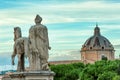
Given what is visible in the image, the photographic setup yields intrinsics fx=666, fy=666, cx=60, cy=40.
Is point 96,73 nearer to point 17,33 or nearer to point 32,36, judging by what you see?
point 17,33

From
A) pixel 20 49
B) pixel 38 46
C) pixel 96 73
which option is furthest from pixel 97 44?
pixel 38 46

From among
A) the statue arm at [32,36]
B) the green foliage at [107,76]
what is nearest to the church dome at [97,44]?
the green foliage at [107,76]

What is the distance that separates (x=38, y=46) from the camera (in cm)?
2848

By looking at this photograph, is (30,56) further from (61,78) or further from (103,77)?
(61,78)

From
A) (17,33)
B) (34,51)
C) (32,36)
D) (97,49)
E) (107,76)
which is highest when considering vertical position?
(17,33)

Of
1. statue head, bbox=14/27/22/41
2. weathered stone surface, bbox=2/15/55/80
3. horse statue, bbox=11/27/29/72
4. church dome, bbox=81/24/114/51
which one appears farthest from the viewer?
church dome, bbox=81/24/114/51

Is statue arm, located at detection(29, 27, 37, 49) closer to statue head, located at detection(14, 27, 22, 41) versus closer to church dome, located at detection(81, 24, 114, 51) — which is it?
statue head, located at detection(14, 27, 22, 41)

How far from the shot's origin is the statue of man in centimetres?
2830

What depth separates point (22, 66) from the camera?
2909 cm

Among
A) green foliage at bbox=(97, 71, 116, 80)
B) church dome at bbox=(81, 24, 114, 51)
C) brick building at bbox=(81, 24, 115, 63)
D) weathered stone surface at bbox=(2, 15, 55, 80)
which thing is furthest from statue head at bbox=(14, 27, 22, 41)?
church dome at bbox=(81, 24, 114, 51)

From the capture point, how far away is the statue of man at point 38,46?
92.8ft

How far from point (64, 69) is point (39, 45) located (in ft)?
286

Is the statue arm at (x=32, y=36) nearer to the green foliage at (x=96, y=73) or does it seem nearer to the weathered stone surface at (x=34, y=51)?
the weathered stone surface at (x=34, y=51)

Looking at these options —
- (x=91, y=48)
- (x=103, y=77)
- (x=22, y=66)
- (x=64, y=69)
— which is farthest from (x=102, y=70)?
(x=91, y=48)
